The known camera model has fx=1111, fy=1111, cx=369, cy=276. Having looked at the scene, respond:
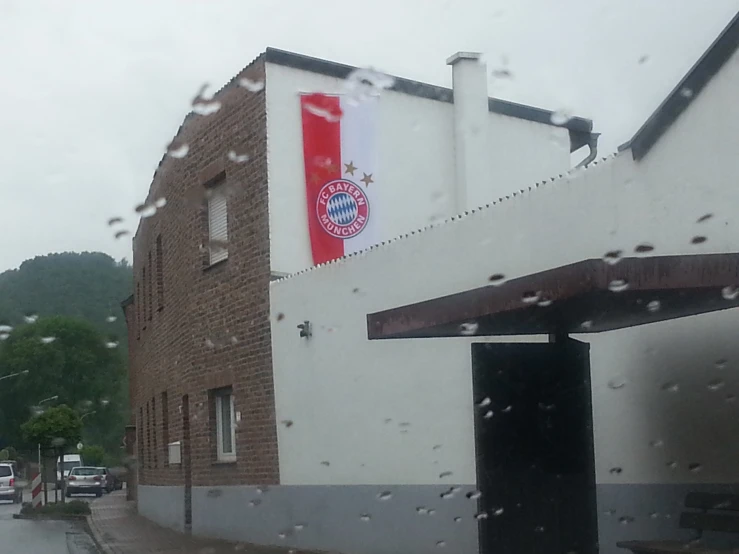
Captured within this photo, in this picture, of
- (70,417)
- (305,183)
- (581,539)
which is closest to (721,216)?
(581,539)

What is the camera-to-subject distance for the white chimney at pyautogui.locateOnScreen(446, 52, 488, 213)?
16.2 meters

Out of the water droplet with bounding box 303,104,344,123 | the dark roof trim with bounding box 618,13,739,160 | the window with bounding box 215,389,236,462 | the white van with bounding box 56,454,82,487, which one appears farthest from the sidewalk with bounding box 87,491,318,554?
the dark roof trim with bounding box 618,13,739,160

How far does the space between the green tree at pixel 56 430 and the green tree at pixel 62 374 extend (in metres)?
2.61

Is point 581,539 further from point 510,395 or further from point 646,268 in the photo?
point 646,268

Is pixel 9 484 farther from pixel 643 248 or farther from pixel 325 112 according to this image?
pixel 643 248

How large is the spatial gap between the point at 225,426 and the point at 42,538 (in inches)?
195

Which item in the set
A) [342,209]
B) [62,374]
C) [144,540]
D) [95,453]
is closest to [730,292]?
[342,209]

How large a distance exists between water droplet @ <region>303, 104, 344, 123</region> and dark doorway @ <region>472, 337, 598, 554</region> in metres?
7.75

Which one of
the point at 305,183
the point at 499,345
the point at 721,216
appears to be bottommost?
the point at 499,345

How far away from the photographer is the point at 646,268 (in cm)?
680

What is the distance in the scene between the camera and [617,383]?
9109 mm

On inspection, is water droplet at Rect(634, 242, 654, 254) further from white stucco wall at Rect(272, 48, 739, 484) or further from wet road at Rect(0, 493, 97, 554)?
wet road at Rect(0, 493, 97, 554)

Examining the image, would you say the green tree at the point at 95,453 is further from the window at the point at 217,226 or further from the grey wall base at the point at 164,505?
the window at the point at 217,226

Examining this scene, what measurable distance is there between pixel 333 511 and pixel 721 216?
643 centimetres
